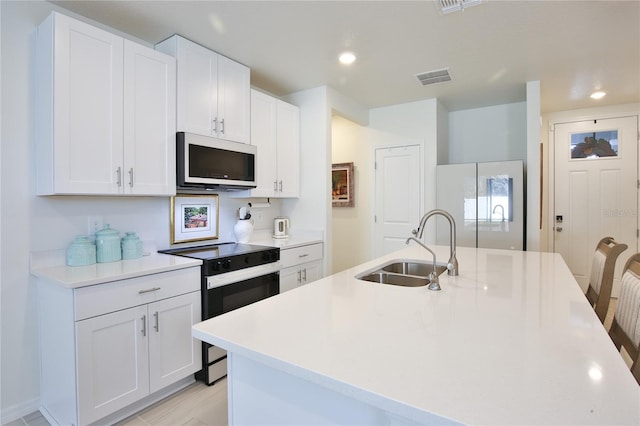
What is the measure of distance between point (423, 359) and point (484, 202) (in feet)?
10.6

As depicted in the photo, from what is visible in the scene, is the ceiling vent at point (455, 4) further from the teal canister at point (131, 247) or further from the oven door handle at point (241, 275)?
the teal canister at point (131, 247)

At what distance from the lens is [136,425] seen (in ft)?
6.29

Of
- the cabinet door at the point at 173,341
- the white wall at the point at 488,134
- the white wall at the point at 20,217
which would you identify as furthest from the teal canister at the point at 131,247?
the white wall at the point at 488,134

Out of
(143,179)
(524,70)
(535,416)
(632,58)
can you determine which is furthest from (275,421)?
(632,58)

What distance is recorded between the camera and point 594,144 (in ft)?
14.7

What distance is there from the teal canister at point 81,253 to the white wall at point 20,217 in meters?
0.12

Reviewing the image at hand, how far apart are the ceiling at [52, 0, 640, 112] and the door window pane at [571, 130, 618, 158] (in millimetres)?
866

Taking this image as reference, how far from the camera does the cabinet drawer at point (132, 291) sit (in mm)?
1723

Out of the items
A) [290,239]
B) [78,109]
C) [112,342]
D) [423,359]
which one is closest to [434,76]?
[290,239]

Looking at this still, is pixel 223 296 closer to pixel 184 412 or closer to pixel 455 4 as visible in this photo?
pixel 184 412

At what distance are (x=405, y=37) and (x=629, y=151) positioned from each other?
12.4ft

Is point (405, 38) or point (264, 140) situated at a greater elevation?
point (405, 38)

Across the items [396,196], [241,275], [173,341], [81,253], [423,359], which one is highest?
[396,196]

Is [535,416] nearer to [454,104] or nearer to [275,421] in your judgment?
[275,421]
